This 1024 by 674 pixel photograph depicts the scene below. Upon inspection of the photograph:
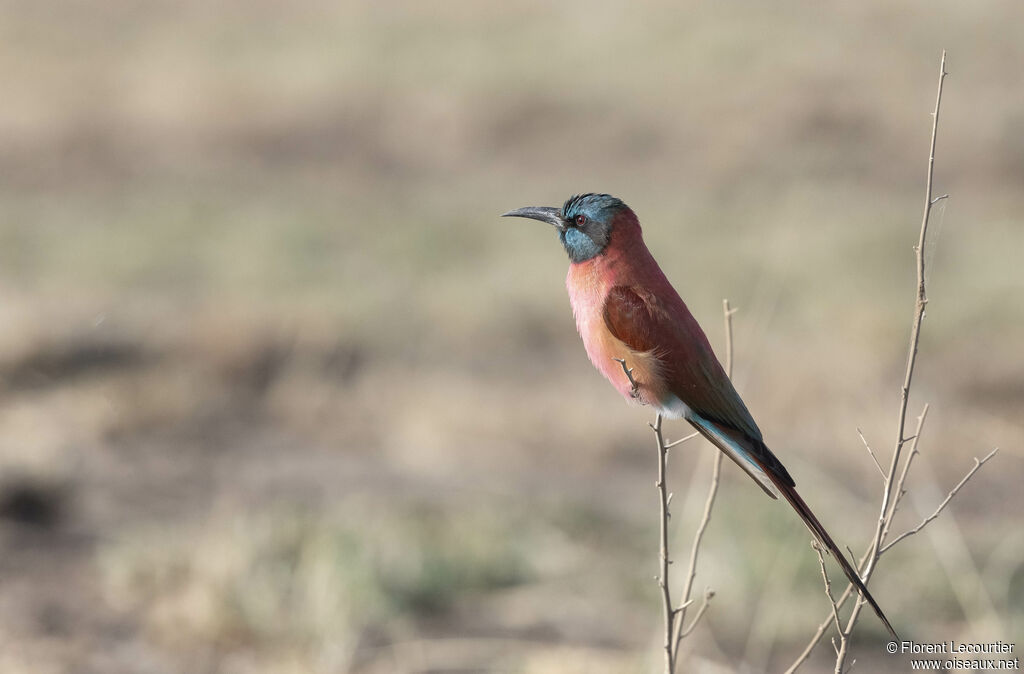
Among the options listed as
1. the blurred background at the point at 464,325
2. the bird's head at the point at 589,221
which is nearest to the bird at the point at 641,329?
the bird's head at the point at 589,221

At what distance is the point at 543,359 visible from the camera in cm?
864

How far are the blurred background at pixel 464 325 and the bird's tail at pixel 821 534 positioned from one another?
0.64 meters

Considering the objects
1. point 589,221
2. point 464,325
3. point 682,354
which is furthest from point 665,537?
point 464,325

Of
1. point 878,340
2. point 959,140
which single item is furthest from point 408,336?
point 959,140

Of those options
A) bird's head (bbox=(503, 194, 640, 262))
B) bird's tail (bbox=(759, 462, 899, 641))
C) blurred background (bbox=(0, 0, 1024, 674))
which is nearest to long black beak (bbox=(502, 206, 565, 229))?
bird's head (bbox=(503, 194, 640, 262))

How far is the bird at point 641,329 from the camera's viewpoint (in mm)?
1978

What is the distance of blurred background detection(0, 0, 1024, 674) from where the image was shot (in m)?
4.55

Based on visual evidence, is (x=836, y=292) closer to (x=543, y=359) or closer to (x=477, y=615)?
(x=543, y=359)

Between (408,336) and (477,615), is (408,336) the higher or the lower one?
the higher one

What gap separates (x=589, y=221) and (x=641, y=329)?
19 centimetres

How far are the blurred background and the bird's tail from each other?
64 cm

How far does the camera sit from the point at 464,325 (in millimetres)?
8852

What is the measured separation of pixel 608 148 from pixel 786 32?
3.07 meters

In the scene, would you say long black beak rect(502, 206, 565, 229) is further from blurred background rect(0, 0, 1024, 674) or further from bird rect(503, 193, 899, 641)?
blurred background rect(0, 0, 1024, 674)
